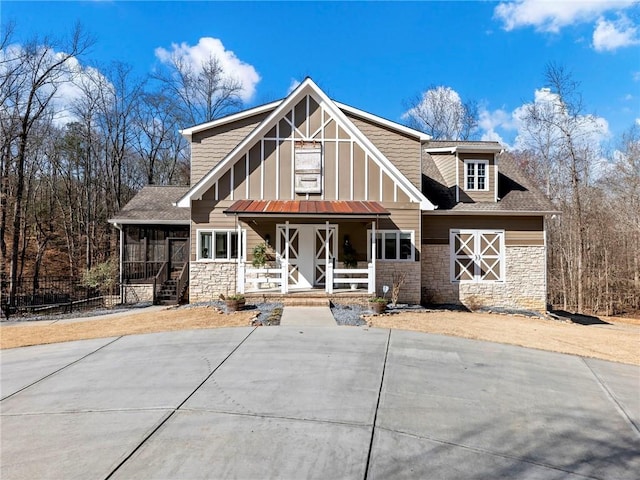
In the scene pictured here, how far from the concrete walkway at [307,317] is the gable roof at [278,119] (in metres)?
5.23

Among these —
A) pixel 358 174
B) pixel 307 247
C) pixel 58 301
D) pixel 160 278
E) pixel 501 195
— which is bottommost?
pixel 58 301

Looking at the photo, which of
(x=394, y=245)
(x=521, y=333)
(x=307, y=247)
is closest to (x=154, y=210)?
(x=307, y=247)

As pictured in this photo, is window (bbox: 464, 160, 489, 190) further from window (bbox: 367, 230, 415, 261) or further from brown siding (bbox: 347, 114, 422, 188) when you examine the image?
window (bbox: 367, 230, 415, 261)

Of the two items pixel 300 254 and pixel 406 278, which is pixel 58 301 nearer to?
pixel 300 254

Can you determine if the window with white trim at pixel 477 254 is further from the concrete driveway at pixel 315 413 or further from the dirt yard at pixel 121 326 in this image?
the dirt yard at pixel 121 326

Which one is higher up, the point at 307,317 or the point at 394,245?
the point at 394,245

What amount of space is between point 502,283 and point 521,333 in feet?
19.1

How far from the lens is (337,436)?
398 centimetres

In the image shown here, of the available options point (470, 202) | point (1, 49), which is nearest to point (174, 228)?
point (1, 49)

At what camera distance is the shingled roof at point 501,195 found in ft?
48.2

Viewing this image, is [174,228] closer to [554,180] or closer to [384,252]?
[384,252]

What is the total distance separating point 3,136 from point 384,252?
18.9 meters

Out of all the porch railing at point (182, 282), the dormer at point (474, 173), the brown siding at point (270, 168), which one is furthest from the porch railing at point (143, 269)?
the dormer at point (474, 173)

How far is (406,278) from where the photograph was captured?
45.8ft
